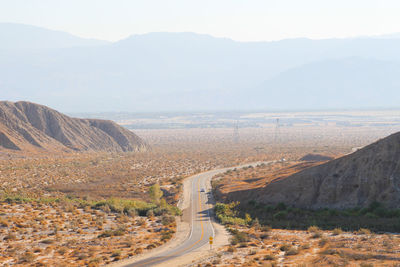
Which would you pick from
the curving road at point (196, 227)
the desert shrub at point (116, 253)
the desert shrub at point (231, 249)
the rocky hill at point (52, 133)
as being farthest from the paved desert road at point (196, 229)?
the rocky hill at point (52, 133)

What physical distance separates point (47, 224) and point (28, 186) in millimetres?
27199

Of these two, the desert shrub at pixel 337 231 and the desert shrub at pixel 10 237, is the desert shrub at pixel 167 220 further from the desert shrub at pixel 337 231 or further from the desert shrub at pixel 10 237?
the desert shrub at pixel 337 231

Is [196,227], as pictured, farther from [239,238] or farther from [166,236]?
[239,238]

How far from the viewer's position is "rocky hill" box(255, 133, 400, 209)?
36.2 meters

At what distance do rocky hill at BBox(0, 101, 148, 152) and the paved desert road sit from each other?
53708 mm

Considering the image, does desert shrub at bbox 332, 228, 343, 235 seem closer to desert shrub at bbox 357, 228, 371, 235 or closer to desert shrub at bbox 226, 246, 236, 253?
desert shrub at bbox 357, 228, 371, 235

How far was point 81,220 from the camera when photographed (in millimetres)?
34969

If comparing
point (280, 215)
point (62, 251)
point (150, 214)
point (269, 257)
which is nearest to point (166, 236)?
point (62, 251)

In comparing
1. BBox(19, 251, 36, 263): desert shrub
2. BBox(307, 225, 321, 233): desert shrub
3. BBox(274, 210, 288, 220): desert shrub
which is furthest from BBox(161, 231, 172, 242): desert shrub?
BBox(274, 210, 288, 220): desert shrub

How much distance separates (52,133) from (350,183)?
92.0 metres

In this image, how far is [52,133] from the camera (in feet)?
373

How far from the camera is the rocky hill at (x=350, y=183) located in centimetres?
3622

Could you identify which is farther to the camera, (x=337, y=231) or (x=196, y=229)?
(x=196, y=229)

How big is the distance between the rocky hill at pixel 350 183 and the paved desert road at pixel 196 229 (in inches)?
254
